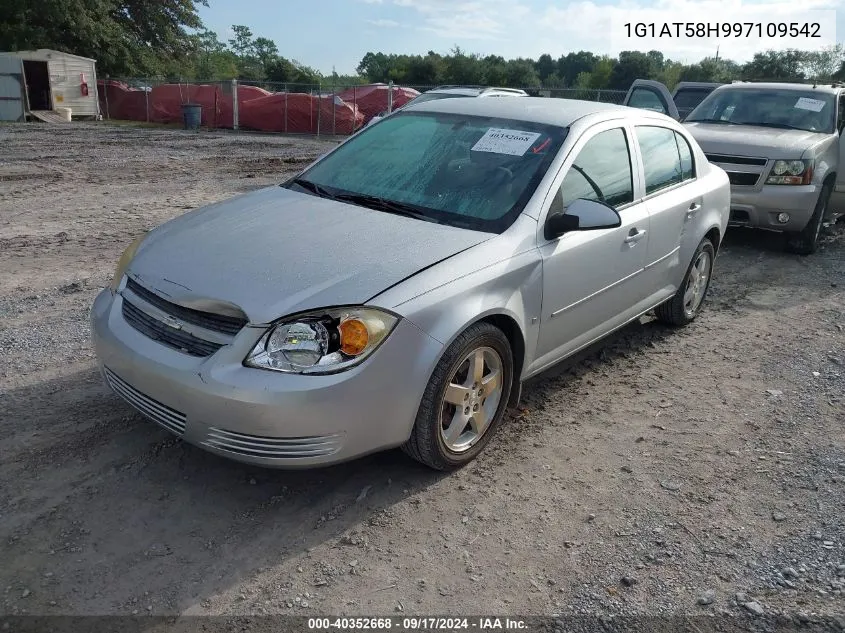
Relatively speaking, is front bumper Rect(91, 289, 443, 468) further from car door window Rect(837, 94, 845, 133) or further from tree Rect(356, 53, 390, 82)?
tree Rect(356, 53, 390, 82)

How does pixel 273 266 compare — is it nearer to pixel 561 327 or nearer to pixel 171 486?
pixel 171 486

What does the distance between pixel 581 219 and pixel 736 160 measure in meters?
5.43

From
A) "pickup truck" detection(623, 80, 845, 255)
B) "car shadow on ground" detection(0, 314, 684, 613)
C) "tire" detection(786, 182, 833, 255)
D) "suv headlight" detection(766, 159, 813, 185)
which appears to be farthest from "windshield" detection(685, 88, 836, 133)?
"car shadow on ground" detection(0, 314, 684, 613)

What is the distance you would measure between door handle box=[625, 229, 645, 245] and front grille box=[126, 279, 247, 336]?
8.11 feet

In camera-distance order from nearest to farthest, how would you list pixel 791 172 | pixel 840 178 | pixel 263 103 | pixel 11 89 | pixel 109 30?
1. pixel 791 172
2. pixel 840 178
3. pixel 11 89
4. pixel 263 103
5. pixel 109 30

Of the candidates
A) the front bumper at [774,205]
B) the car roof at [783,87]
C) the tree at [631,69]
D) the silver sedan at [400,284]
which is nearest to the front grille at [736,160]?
the front bumper at [774,205]

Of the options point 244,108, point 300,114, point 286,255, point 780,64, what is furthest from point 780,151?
point 780,64

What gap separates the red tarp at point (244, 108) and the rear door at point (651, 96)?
47.0ft

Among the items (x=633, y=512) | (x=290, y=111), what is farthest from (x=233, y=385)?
(x=290, y=111)

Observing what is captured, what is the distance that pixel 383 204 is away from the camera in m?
4.01

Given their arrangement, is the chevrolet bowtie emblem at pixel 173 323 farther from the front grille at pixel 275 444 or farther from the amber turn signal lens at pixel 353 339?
the amber turn signal lens at pixel 353 339

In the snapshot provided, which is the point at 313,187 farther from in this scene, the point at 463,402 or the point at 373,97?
the point at 373,97

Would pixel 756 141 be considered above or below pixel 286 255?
above

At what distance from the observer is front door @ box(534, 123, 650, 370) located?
3.94 m
